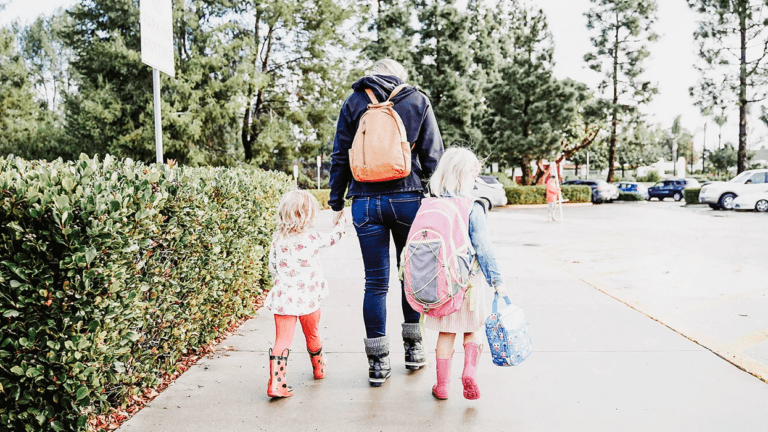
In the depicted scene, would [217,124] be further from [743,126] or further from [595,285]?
[743,126]

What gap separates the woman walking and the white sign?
4.64 feet

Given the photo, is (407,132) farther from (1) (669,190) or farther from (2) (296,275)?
(1) (669,190)

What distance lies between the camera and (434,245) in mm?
3059

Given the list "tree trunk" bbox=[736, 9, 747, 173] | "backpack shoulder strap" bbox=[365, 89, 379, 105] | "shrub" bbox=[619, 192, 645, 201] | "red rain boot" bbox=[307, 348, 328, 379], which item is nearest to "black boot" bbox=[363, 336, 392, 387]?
"red rain boot" bbox=[307, 348, 328, 379]

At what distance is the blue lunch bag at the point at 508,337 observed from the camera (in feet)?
10.0

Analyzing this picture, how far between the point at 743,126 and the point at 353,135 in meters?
32.7

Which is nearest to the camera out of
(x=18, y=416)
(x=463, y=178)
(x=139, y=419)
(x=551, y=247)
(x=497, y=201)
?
(x=18, y=416)

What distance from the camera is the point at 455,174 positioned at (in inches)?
125

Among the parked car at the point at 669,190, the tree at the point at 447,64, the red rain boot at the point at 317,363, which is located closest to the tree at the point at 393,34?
the tree at the point at 447,64

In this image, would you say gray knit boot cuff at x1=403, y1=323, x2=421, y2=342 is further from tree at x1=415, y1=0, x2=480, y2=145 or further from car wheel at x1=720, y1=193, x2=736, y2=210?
tree at x1=415, y1=0, x2=480, y2=145

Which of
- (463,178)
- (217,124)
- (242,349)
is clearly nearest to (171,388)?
(242,349)

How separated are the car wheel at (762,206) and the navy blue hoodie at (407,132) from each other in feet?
77.6

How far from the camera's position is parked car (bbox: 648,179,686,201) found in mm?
35281

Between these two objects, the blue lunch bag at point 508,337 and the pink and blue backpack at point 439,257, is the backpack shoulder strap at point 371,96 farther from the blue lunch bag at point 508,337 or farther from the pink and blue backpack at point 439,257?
the blue lunch bag at point 508,337
